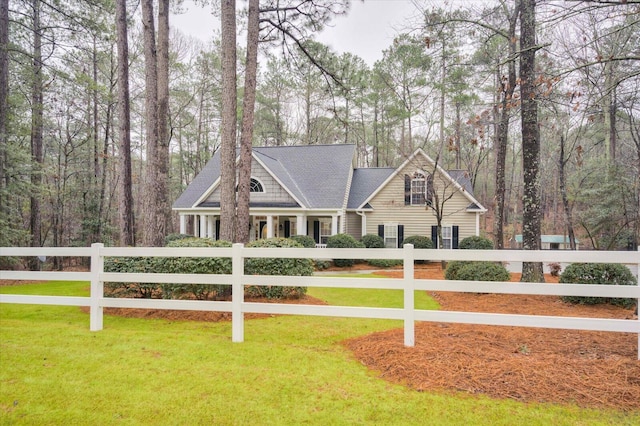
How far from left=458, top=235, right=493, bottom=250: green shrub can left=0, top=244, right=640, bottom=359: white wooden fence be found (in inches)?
488

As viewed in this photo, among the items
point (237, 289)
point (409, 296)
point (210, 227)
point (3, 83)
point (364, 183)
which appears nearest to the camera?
point (409, 296)

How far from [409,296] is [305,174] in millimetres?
16186

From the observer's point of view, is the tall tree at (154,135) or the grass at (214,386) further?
the tall tree at (154,135)

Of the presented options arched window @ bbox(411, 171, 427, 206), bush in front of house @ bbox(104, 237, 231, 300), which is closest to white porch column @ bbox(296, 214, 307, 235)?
arched window @ bbox(411, 171, 427, 206)

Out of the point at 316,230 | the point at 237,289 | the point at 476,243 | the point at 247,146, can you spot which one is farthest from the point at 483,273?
the point at 316,230

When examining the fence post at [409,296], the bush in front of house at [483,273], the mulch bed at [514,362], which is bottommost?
the mulch bed at [514,362]

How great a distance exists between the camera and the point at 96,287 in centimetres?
495

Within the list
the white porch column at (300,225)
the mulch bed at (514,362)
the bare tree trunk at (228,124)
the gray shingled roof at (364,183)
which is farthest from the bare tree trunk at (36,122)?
the gray shingled roof at (364,183)

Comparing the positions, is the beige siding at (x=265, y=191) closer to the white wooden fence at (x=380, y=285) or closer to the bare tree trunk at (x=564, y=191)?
the white wooden fence at (x=380, y=285)

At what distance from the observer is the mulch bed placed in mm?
3027

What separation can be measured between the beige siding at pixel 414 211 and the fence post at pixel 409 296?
14.2 metres

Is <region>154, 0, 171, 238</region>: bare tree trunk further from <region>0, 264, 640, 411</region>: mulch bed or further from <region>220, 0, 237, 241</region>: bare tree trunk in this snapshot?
<region>0, 264, 640, 411</region>: mulch bed

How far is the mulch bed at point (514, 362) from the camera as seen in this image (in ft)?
9.93

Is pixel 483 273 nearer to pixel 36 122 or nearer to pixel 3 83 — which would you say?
pixel 3 83
